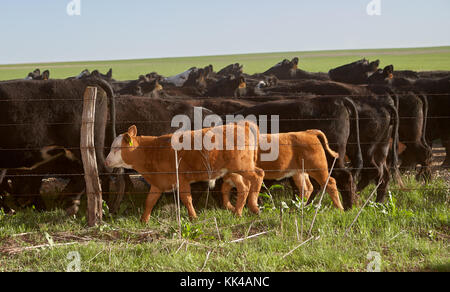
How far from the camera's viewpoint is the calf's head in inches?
207

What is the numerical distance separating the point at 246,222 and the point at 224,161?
2.22 ft

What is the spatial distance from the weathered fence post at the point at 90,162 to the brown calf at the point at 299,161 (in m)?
1.37

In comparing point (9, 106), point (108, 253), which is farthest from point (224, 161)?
point (9, 106)

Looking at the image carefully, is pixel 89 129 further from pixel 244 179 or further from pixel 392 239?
pixel 392 239

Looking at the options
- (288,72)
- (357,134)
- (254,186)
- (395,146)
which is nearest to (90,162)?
(254,186)

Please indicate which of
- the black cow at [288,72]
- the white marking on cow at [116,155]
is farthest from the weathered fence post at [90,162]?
the black cow at [288,72]

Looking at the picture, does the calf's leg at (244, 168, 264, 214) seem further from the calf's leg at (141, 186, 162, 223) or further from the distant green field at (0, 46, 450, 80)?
the distant green field at (0, 46, 450, 80)

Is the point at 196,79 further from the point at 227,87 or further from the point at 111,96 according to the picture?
the point at 111,96

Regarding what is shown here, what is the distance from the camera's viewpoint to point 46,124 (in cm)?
621

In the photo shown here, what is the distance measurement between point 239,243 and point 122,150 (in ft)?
5.16

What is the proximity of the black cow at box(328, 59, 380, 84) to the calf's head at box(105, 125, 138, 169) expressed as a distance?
40.3 ft

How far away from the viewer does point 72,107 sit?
625 cm

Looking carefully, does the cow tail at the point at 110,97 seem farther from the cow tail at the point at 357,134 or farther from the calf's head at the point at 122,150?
the cow tail at the point at 357,134
